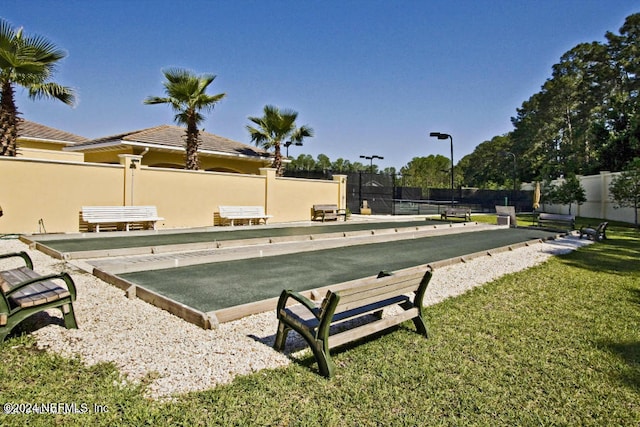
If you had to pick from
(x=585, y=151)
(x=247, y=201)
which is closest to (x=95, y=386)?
(x=247, y=201)

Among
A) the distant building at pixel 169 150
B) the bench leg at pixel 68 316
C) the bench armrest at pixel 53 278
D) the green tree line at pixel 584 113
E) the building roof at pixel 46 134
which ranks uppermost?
the green tree line at pixel 584 113

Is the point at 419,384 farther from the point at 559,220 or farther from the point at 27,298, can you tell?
the point at 559,220

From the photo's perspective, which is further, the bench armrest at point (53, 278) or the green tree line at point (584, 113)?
the green tree line at point (584, 113)

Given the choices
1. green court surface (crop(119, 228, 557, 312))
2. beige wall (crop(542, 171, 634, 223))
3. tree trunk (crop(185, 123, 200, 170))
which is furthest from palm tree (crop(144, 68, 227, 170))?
beige wall (crop(542, 171, 634, 223))

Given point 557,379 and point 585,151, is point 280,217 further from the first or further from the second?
point 585,151

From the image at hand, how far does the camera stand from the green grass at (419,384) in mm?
2621

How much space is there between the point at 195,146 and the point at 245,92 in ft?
23.1

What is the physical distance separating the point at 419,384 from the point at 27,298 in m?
3.77

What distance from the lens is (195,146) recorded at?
1661 centimetres

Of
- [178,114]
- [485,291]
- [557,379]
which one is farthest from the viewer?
[178,114]

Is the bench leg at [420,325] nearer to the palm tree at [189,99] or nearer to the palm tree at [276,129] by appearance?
the palm tree at [189,99]

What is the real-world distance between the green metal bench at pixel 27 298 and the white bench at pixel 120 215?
8.56 m

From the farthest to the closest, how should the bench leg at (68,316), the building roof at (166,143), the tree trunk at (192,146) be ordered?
the building roof at (166,143), the tree trunk at (192,146), the bench leg at (68,316)

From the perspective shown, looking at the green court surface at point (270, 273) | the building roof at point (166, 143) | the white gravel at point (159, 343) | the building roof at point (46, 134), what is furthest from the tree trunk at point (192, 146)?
→ the white gravel at point (159, 343)
